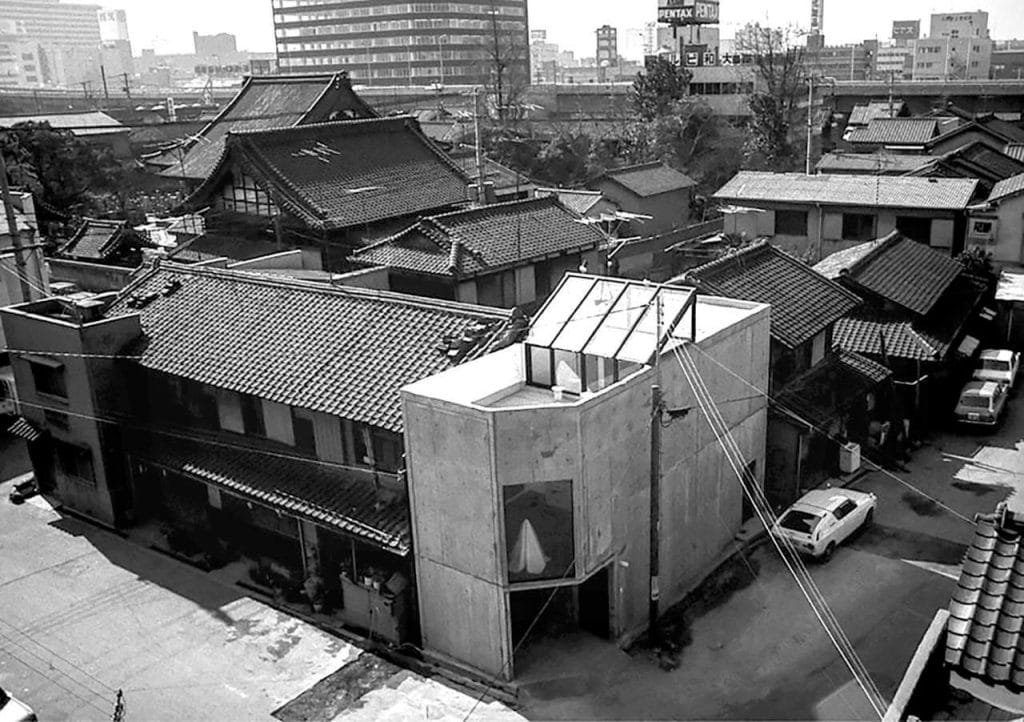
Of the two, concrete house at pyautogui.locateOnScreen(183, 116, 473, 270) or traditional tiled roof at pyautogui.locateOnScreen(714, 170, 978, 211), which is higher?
concrete house at pyautogui.locateOnScreen(183, 116, 473, 270)

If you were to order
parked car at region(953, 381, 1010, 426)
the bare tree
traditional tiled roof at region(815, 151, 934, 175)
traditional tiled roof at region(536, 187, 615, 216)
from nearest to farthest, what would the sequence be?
parked car at region(953, 381, 1010, 426), traditional tiled roof at region(536, 187, 615, 216), traditional tiled roof at region(815, 151, 934, 175), the bare tree

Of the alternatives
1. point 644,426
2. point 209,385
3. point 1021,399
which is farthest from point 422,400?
point 1021,399

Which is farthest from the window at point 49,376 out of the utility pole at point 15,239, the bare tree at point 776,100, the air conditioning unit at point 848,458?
the bare tree at point 776,100

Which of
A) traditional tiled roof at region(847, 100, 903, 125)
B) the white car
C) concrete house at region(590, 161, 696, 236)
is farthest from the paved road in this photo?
traditional tiled roof at region(847, 100, 903, 125)

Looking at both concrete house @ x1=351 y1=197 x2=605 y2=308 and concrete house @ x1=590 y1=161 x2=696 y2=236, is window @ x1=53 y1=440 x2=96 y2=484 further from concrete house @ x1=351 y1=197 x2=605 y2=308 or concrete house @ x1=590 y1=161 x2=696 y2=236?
concrete house @ x1=590 y1=161 x2=696 y2=236

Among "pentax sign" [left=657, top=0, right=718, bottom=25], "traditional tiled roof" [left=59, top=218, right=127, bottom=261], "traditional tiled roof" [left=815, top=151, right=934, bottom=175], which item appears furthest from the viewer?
"pentax sign" [left=657, top=0, right=718, bottom=25]

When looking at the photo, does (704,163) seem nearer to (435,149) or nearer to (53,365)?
(435,149)

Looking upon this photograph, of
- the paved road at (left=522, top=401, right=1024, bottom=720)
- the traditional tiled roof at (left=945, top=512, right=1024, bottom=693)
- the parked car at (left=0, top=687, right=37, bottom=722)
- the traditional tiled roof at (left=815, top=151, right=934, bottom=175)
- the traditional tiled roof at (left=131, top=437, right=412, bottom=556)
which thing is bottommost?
the paved road at (left=522, top=401, right=1024, bottom=720)

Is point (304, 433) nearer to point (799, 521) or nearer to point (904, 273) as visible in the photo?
point (799, 521)
